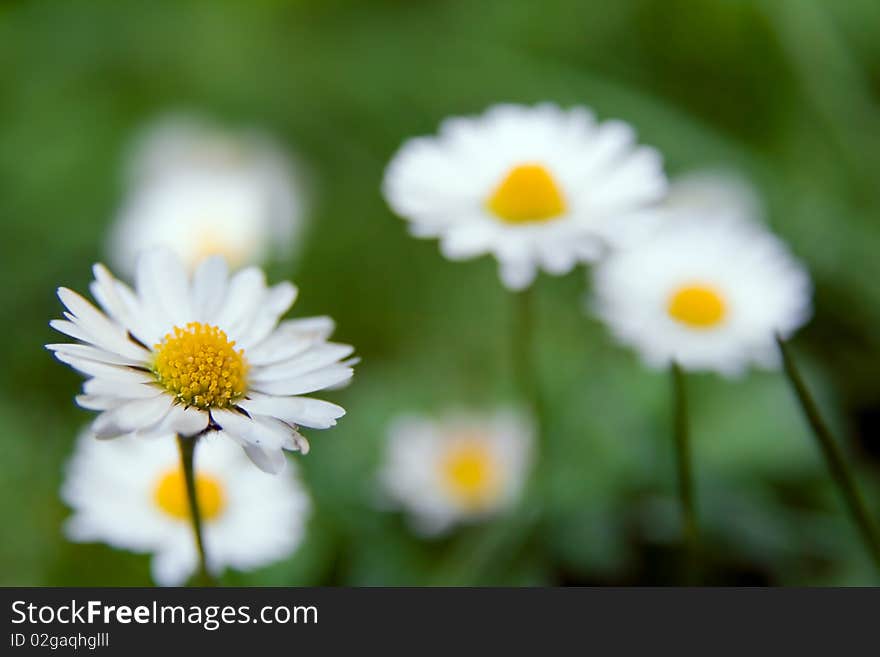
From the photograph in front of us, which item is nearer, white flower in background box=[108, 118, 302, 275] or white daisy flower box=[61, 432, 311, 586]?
white daisy flower box=[61, 432, 311, 586]

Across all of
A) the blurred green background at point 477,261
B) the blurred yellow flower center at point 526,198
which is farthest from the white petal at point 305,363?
the blurred green background at point 477,261

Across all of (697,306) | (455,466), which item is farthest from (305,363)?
(455,466)

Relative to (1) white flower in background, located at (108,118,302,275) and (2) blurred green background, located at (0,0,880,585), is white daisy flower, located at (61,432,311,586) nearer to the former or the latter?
(2) blurred green background, located at (0,0,880,585)

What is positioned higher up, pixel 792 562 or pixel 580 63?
pixel 580 63

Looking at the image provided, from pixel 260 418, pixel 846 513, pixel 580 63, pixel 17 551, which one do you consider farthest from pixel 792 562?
pixel 580 63

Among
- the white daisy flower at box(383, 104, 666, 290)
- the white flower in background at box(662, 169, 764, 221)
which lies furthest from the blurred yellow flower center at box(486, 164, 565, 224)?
the white flower in background at box(662, 169, 764, 221)

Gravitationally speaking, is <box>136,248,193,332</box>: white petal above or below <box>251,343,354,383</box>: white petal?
above
